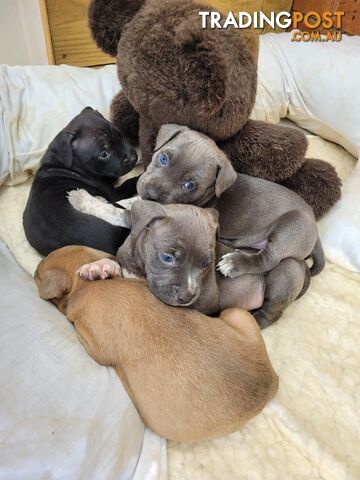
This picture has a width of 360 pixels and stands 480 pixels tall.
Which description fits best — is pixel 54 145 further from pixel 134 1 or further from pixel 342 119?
pixel 342 119

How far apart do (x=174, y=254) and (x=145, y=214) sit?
22cm

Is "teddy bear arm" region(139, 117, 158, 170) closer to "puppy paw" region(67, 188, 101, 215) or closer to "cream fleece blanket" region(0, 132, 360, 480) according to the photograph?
"puppy paw" region(67, 188, 101, 215)

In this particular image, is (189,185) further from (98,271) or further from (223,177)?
(98,271)

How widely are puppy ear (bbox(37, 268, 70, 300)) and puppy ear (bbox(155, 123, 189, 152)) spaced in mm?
809

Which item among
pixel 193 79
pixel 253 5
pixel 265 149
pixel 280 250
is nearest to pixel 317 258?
pixel 280 250

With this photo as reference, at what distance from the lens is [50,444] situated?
138cm

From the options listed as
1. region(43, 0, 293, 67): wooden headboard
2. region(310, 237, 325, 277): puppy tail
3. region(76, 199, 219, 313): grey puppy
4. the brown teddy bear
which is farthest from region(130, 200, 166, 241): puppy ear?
region(43, 0, 293, 67): wooden headboard

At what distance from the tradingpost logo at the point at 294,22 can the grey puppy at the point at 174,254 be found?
876mm

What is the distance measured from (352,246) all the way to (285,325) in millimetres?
670

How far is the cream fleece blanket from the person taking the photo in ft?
5.49

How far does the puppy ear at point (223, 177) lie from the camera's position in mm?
2043

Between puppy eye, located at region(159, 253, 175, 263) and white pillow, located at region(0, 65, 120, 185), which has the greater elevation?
white pillow, located at region(0, 65, 120, 185)

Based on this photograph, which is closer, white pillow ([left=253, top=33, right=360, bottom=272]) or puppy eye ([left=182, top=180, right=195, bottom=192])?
puppy eye ([left=182, top=180, right=195, bottom=192])

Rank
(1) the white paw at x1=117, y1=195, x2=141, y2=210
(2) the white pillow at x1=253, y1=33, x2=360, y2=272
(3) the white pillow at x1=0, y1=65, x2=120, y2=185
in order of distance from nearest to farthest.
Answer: (1) the white paw at x1=117, y1=195, x2=141, y2=210 < (3) the white pillow at x1=0, y1=65, x2=120, y2=185 < (2) the white pillow at x1=253, y1=33, x2=360, y2=272
